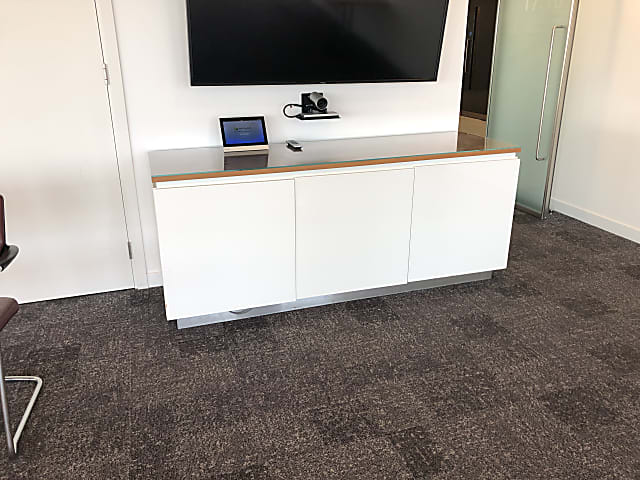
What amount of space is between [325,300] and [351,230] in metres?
0.46

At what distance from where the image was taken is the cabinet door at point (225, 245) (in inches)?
100

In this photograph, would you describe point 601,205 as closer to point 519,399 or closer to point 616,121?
point 616,121

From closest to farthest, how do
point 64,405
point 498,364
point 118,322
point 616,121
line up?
point 64,405
point 498,364
point 118,322
point 616,121

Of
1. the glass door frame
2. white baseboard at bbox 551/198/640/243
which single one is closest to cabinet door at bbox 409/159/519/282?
white baseboard at bbox 551/198/640/243

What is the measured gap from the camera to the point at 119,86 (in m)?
2.83

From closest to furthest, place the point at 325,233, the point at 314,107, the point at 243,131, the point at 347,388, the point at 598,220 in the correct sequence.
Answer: the point at 347,388, the point at 325,233, the point at 243,131, the point at 314,107, the point at 598,220

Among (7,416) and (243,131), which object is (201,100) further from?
(7,416)

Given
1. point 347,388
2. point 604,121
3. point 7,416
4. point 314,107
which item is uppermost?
point 314,107

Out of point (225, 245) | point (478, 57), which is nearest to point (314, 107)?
point (225, 245)

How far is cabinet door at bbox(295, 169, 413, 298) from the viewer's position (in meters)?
2.76

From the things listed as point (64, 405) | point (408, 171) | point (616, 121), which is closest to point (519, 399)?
point (408, 171)

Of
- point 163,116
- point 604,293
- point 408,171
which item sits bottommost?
point 604,293

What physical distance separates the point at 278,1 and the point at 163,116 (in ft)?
2.83

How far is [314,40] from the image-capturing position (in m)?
2.85
